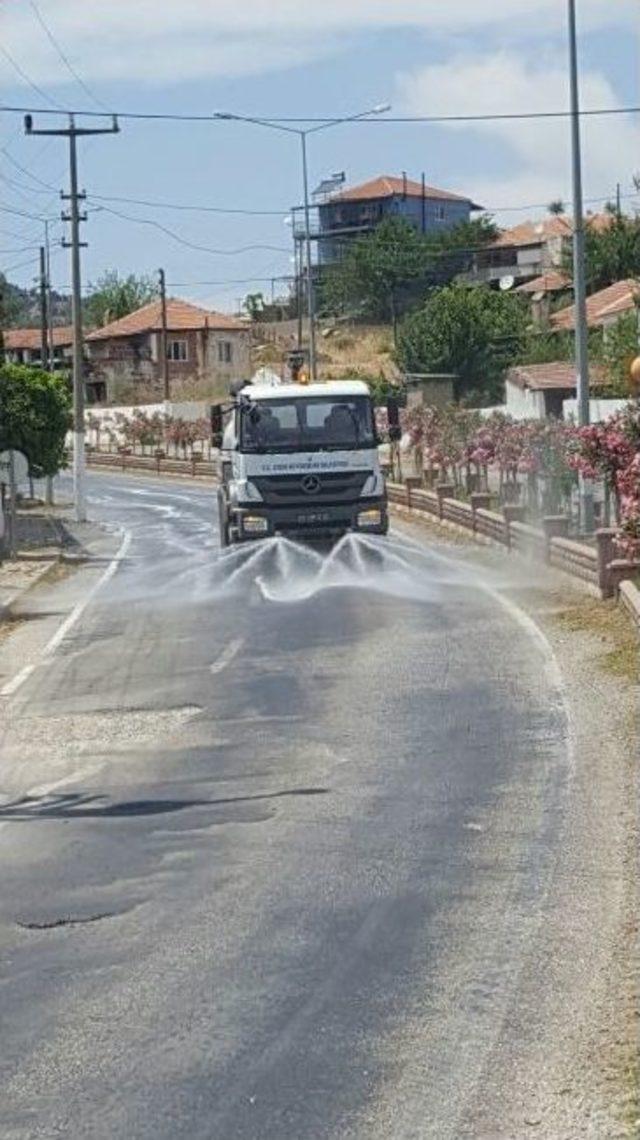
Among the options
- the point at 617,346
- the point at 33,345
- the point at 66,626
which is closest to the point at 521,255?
the point at 33,345

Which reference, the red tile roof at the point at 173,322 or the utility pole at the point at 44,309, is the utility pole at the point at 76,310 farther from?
the red tile roof at the point at 173,322

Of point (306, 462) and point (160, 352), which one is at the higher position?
point (160, 352)

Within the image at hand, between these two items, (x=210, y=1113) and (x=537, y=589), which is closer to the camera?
(x=210, y=1113)

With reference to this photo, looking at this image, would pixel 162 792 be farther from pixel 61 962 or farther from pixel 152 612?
pixel 152 612

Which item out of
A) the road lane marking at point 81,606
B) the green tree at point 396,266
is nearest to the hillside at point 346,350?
the green tree at point 396,266

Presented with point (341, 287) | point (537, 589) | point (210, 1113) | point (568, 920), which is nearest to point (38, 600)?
point (537, 589)

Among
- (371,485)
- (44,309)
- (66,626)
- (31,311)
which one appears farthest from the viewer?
(31,311)

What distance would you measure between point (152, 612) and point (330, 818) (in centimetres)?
1417

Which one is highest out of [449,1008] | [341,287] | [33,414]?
[341,287]

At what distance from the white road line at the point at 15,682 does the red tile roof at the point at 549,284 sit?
7431 cm

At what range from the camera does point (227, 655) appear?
837 inches

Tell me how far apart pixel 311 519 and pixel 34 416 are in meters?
22.8

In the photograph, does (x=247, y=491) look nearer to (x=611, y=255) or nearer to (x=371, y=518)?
(x=371, y=518)

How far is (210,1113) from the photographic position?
23.9 feet
